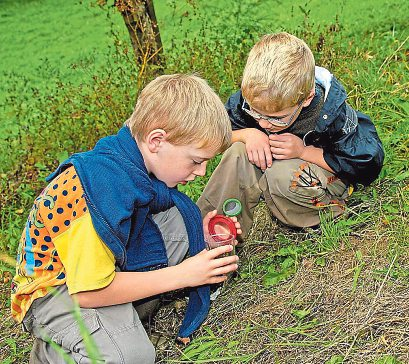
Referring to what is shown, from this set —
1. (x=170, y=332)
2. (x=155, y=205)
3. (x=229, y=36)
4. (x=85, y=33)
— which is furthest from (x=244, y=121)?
(x=85, y=33)

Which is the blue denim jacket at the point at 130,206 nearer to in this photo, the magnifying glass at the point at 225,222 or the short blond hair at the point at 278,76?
the magnifying glass at the point at 225,222

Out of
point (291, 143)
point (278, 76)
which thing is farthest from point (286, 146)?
point (278, 76)

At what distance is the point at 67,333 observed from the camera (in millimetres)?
2133

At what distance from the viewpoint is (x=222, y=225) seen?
248 centimetres

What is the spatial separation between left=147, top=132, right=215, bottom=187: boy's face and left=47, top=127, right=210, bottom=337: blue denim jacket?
0.05m

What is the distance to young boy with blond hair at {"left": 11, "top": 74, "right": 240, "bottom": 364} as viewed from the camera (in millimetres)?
1997

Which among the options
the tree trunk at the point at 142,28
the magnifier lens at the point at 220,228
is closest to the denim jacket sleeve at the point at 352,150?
the magnifier lens at the point at 220,228

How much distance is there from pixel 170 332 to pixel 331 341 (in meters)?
0.66

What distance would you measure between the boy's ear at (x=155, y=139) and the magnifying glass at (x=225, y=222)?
0.43 meters

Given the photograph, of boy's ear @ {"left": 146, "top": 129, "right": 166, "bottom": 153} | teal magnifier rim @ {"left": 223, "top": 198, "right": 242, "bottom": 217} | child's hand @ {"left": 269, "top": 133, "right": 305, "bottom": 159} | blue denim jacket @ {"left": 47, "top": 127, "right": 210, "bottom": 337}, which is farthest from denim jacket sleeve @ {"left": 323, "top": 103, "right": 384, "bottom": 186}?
boy's ear @ {"left": 146, "top": 129, "right": 166, "bottom": 153}

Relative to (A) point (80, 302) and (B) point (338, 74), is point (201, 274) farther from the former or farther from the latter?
(B) point (338, 74)

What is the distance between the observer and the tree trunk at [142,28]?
3.84 meters

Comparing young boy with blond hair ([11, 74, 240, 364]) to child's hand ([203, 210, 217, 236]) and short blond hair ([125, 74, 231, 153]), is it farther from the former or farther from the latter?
child's hand ([203, 210, 217, 236])

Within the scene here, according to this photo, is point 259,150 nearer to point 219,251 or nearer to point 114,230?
point 219,251
